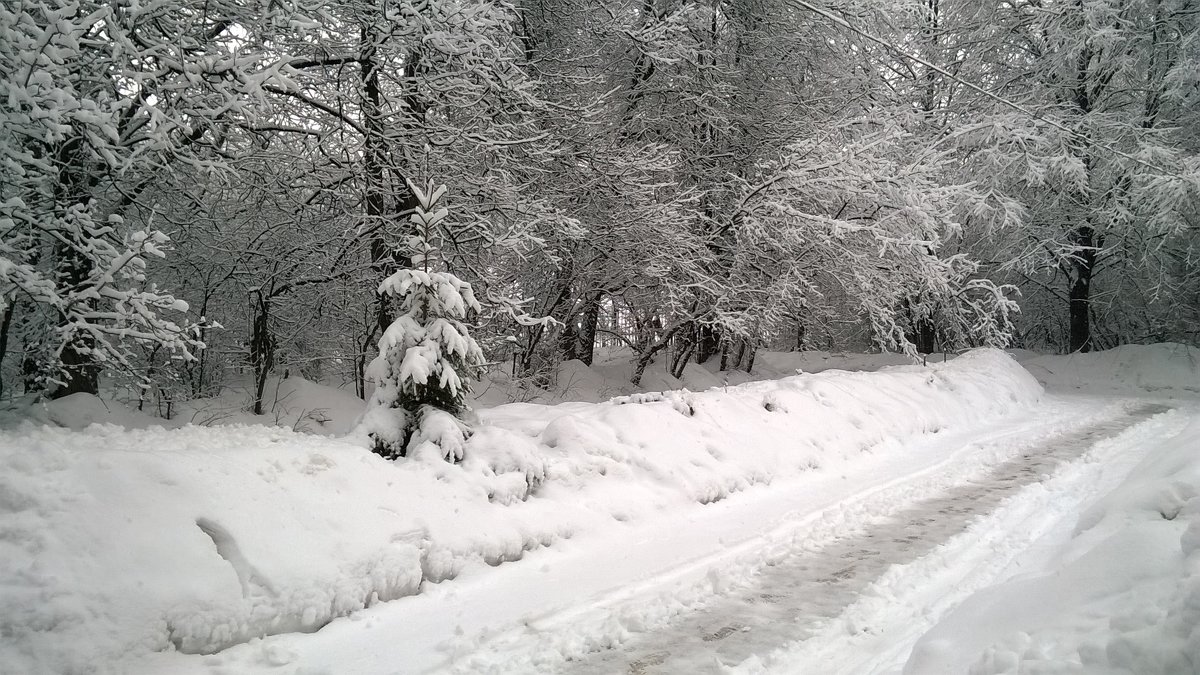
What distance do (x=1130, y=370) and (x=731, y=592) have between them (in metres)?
18.0

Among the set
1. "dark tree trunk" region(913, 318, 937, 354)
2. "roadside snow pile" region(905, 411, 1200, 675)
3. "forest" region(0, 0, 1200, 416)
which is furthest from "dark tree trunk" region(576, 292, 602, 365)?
"dark tree trunk" region(913, 318, 937, 354)

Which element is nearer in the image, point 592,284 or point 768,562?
point 768,562

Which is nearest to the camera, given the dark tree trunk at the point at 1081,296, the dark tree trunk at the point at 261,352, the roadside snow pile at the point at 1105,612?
the roadside snow pile at the point at 1105,612

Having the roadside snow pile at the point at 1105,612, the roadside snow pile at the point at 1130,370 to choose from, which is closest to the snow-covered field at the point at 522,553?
the roadside snow pile at the point at 1105,612

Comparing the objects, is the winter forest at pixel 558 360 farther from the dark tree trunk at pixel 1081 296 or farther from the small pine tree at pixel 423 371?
the dark tree trunk at pixel 1081 296

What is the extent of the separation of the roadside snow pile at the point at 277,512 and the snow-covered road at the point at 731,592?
7.3 inches

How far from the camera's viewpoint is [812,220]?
38.7ft

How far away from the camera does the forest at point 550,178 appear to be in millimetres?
5793

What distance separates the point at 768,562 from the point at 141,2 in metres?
7.25

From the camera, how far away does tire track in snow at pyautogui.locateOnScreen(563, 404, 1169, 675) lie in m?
3.49

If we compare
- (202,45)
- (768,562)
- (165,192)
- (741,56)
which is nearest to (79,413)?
(165,192)

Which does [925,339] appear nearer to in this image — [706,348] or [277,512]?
[706,348]

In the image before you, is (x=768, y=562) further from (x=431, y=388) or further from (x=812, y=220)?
(x=812, y=220)

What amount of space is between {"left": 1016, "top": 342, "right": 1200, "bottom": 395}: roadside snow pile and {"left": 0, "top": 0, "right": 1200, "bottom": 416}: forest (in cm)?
186
